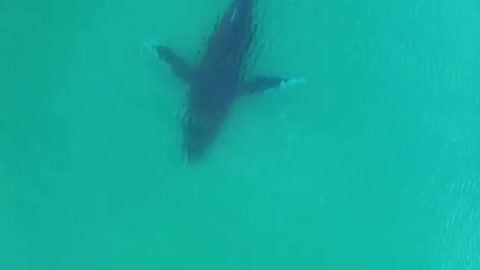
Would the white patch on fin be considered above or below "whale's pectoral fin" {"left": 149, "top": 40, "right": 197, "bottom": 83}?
below

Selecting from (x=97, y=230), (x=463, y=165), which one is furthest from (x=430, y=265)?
(x=97, y=230)

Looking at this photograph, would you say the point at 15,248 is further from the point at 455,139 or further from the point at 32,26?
the point at 455,139

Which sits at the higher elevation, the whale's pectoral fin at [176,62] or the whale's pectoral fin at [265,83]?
the whale's pectoral fin at [176,62]

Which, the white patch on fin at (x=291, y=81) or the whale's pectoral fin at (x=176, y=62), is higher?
the whale's pectoral fin at (x=176, y=62)
